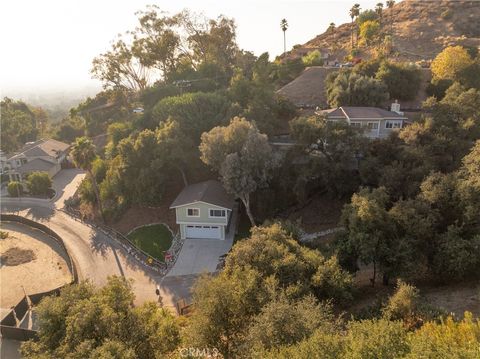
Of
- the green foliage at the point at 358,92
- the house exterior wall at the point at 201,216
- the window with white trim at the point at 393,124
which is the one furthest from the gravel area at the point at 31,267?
the green foliage at the point at 358,92

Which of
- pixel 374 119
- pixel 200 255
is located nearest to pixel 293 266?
pixel 200 255

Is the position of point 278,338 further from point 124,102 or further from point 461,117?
point 124,102

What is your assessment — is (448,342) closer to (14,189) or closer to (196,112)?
(196,112)

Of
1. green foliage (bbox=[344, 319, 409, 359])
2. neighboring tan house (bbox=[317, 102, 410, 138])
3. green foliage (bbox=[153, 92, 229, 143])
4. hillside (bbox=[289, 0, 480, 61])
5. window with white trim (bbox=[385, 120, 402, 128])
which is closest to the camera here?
green foliage (bbox=[344, 319, 409, 359])

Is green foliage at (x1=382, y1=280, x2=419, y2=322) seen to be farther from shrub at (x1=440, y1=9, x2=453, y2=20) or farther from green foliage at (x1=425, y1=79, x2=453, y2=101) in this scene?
shrub at (x1=440, y1=9, x2=453, y2=20)

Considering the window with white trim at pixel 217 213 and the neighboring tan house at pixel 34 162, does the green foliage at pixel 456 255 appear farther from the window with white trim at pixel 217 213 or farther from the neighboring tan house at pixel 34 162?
the neighboring tan house at pixel 34 162

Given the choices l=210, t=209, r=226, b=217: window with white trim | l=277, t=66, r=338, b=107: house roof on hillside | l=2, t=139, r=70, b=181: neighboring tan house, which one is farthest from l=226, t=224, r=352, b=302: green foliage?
l=2, t=139, r=70, b=181: neighboring tan house

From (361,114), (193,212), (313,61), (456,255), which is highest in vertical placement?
(313,61)
